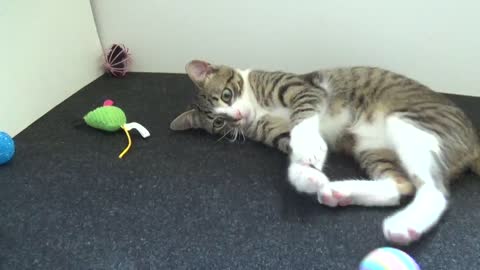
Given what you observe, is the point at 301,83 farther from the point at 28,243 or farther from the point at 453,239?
the point at 28,243

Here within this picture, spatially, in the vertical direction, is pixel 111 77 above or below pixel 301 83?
below

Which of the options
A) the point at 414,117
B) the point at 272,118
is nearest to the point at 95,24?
the point at 272,118

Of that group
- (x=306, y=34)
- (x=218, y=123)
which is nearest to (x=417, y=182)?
(x=218, y=123)

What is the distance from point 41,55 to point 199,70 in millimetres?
768

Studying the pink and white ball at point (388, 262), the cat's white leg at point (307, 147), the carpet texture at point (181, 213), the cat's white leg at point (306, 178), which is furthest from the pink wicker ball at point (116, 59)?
the pink and white ball at point (388, 262)

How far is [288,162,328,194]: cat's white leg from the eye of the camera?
1229 mm

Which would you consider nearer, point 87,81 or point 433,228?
point 433,228

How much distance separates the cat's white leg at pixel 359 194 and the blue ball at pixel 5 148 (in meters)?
1.09

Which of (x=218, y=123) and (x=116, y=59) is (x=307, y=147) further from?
(x=116, y=59)

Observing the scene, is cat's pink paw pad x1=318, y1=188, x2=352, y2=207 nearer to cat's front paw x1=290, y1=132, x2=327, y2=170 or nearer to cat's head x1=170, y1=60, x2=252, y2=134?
cat's front paw x1=290, y1=132, x2=327, y2=170

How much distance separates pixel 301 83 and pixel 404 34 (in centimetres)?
61

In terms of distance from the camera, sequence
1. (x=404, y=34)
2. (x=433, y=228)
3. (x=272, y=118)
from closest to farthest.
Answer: (x=433, y=228) → (x=272, y=118) → (x=404, y=34)

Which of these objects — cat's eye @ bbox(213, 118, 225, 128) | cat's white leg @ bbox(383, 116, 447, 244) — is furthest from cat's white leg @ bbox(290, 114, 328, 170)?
cat's eye @ bbox(213, 118, 225, 128)

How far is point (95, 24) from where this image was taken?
244 centimetres
